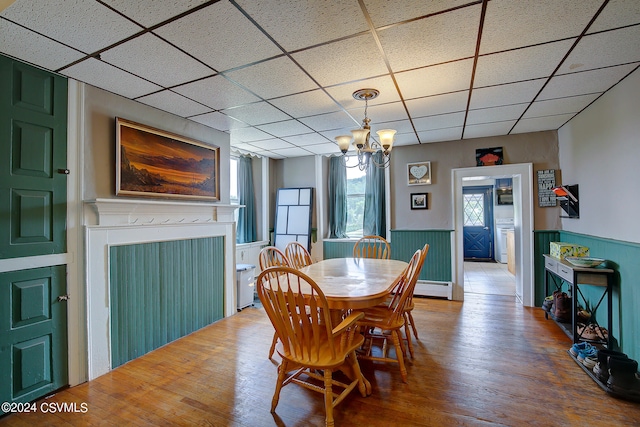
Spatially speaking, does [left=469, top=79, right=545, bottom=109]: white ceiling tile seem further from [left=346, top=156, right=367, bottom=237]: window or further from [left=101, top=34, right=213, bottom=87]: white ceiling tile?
[left=346, top=156, right=367, bottom=237]: window

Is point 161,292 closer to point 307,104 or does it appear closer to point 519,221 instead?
point 307,104

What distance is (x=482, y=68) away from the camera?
225 cm

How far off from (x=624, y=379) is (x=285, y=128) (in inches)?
151

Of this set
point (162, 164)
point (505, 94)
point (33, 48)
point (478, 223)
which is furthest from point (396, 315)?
point (478, 223)

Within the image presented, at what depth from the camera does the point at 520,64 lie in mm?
2186

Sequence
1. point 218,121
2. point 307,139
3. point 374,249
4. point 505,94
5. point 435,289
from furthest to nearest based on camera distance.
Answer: point 435,289 → point 307,139 → point 374,249 → point 218,121 → point 505,94

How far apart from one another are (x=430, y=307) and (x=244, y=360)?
105 inches

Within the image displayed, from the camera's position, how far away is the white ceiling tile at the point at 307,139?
165 inches

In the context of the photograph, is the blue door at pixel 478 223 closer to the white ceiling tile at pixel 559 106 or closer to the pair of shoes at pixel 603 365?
the white ceiling tile at pixel 559 106

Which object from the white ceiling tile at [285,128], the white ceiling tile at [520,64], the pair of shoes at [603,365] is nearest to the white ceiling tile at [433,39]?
the white ceiling tile at [520,64]

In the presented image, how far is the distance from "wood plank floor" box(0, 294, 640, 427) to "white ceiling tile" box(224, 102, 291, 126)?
8.02 ft

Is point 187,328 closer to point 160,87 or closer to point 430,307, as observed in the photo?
point 160,87

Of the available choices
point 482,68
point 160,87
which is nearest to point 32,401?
point 160,87

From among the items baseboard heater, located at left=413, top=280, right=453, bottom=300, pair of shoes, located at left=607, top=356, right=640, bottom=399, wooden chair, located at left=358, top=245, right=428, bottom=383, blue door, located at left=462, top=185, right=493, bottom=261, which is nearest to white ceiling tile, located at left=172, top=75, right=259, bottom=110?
wooden chair, located at left=358, top=245, right=428, bottom=383
